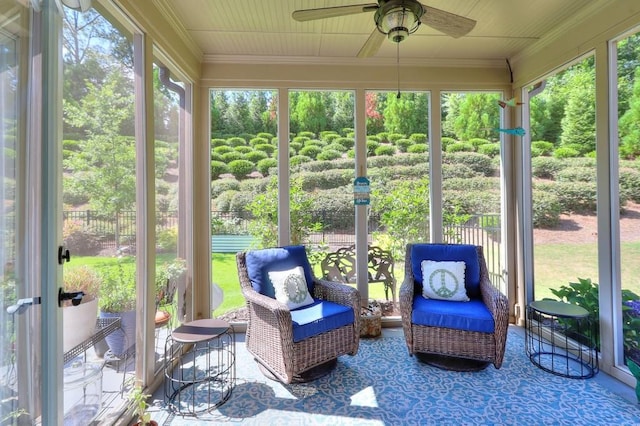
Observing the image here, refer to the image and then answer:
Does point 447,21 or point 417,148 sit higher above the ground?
point 447,21

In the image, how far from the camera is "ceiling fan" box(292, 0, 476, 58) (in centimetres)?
165

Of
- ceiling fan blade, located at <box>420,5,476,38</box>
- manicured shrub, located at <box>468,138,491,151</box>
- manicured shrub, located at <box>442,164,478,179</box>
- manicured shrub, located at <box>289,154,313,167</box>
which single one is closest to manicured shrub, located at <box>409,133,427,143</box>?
manicured shrub, located at <box>442,164,478,179</box>

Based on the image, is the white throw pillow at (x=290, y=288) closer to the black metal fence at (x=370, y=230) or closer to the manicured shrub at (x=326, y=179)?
the black metal fence at (x=370, y=230)

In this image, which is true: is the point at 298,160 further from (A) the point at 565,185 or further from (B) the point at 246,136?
(A) the point at 565,185

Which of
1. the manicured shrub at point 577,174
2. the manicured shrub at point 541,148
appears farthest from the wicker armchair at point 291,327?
the manicured shrub at point 541,148

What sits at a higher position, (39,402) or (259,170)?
(259,170)

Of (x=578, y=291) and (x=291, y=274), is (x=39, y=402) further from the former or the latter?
(x=578, y=291)

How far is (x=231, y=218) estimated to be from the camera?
333 cm

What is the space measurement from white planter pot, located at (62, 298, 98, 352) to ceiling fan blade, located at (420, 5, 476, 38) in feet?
7.95

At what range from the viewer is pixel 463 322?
2463mm

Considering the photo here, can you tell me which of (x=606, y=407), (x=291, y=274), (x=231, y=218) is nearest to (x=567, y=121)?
(x=606, y=407)

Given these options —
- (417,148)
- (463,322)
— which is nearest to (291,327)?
(463,322)

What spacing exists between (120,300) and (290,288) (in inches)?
47.2

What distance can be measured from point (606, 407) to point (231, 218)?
10.9ft
